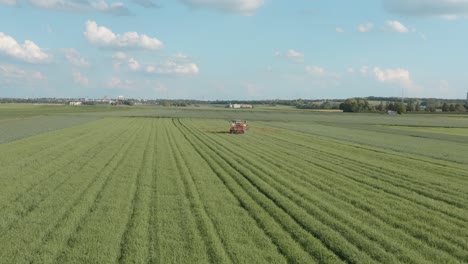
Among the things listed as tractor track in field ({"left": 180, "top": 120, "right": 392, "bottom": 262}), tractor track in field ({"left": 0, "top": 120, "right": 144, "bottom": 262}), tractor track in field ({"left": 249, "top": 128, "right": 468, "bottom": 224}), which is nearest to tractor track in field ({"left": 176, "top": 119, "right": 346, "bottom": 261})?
tractor track in field ({"left": 180, "top": 120, "right": 392, "bottom": 262})

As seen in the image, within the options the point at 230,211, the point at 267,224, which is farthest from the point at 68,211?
the point at 267,224

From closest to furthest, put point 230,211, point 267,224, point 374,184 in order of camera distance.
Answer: point 267,224 → point 230,211 → point 374,184

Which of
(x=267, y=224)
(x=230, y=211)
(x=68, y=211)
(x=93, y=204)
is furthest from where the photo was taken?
(x=93, y=204)

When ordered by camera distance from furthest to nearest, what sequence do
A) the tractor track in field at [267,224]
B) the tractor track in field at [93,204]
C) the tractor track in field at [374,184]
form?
1. the tractor track in field at [374,184]
2. the tractor track in field at [93,204]
3. the tractor track in field at [267,224]

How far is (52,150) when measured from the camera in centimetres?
2761

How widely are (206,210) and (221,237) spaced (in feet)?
8.24

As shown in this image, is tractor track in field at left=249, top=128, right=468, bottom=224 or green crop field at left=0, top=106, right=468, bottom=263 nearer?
green crop field at left=0, top=106, right=468, bottom=263

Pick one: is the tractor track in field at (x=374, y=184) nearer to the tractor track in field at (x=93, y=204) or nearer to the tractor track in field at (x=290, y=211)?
the tractor track in field at (x=290, y=211)

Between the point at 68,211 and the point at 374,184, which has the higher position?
the point at 68,211

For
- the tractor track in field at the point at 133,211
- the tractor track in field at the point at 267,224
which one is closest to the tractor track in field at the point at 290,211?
the tractor track in field at the point at 267,224

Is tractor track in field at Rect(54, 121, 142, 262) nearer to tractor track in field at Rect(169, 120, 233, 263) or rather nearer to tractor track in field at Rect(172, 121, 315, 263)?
tractor track in field at Rect(169, 120, 233, 263)

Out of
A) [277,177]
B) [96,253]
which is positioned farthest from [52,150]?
[96,253]

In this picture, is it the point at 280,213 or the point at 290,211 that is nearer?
the point at 280,213

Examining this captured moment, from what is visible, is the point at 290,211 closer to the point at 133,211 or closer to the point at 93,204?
the point at 133,211
